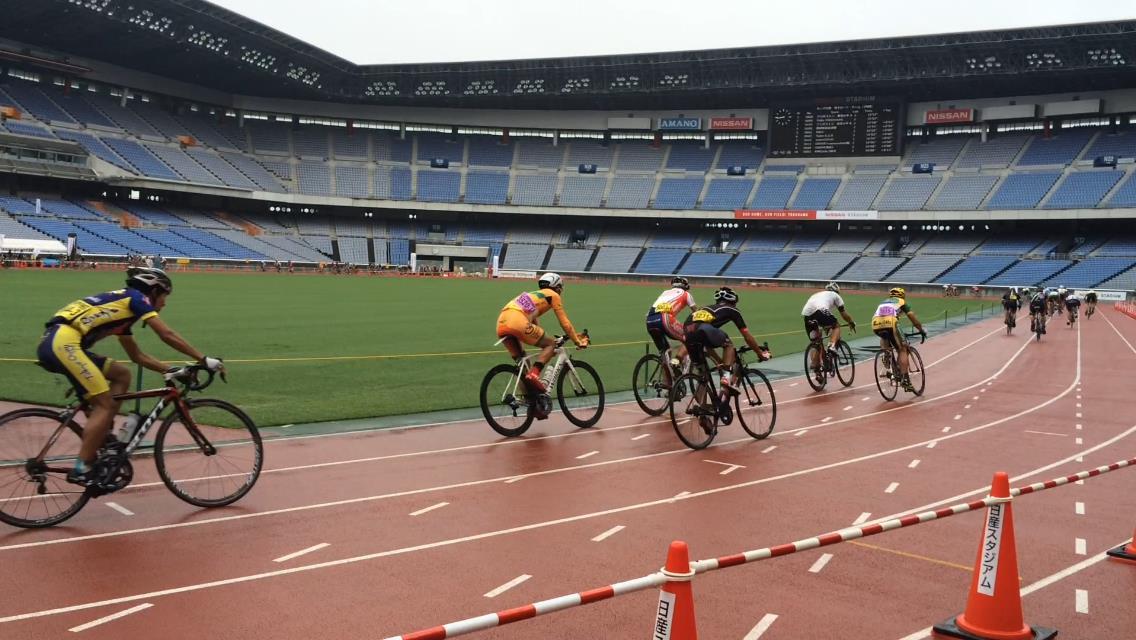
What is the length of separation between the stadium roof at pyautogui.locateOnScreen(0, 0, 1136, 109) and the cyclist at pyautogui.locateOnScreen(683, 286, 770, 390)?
56.2m

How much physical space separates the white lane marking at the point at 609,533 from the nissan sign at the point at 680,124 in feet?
248

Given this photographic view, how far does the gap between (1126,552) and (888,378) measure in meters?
8.02

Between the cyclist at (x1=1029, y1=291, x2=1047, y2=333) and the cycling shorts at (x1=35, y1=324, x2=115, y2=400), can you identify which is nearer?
the cycling shorts at (x1=35, y1=324, x2=115, y2=400)

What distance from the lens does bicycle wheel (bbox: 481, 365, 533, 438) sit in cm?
963

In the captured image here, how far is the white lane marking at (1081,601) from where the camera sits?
5000 millimetres

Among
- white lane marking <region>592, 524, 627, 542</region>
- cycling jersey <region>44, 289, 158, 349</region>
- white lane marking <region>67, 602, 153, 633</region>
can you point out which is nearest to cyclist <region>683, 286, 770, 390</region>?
white lane marking <region>592, 524, 627, 542</region>

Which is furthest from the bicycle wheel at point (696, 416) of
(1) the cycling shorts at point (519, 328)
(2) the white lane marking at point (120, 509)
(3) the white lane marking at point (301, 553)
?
(2) the white lane marking at point (120, 509)

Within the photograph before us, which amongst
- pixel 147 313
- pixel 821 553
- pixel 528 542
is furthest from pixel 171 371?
pixel 821 553

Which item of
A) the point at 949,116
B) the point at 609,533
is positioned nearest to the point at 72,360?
the point at 609,533

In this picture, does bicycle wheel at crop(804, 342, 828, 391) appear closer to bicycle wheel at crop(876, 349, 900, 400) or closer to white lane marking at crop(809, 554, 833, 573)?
bicycle wheel at crop(876, 349, 900, 400)

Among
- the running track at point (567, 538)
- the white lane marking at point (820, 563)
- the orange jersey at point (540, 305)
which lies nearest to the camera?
the running track at point (567, 538)

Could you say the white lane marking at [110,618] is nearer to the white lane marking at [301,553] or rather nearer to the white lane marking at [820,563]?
the white lane marking at [301,553]

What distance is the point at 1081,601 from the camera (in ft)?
16.8

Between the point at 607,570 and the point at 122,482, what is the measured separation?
13.0 feet
